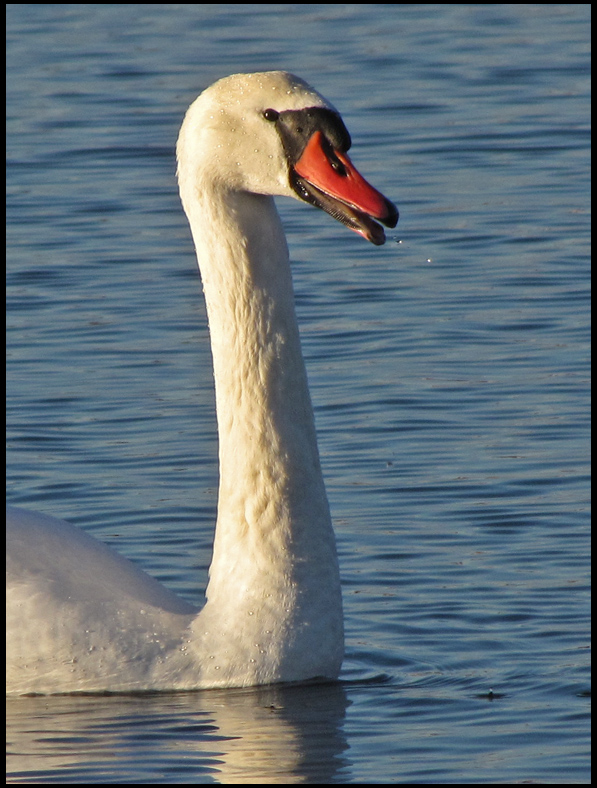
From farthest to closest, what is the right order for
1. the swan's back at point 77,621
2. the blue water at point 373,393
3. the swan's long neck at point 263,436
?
the swan's long neck at point 263,436
the swan's back at point 77,621
the blue water at point 373,393

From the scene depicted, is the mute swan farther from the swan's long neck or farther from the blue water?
the blue water

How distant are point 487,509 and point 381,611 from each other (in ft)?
4.18

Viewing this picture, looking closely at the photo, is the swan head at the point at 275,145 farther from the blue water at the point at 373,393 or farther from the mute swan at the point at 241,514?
the blue water at the point at 373,393

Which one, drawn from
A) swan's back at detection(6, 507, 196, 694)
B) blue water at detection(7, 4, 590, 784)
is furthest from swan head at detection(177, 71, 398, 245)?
blue water at detection(7, 4, 590, 784)

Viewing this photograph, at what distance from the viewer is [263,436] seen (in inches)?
294

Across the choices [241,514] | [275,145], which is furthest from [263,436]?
[275,145]

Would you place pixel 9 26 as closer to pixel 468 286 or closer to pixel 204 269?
pixel 468 286

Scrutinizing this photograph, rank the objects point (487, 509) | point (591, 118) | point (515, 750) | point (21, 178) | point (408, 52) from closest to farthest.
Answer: point (515, 750), point (487, 509), point (21, 178), point (591, 118), point (408, 52)

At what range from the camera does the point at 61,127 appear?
1809cm

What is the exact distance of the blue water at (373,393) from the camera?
7.10m

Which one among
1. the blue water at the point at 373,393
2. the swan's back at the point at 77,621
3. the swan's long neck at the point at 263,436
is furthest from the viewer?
the swan's long neck at the point at 263,436

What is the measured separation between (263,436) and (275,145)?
1.10 metres

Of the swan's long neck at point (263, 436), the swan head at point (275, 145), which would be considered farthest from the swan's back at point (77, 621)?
the swan head at point (275, 145)

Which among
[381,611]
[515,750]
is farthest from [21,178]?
[515,750]
